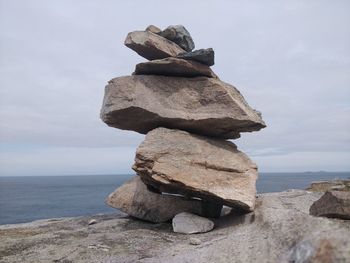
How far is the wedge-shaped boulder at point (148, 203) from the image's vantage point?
19031mm

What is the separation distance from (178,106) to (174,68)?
199 centimetres

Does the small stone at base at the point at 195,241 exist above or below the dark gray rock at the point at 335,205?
below

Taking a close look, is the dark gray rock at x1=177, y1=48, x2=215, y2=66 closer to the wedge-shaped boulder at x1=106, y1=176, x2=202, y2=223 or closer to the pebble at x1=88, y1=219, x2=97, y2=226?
the wedge-shaped boulder at x1=106, y1=176, x2=202, y2=223

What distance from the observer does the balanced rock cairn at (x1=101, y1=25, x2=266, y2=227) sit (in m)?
17.6

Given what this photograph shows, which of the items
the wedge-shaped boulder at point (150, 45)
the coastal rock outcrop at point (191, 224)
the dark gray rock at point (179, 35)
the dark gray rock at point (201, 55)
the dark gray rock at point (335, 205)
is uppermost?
the dark gray rock at point (179, 35)

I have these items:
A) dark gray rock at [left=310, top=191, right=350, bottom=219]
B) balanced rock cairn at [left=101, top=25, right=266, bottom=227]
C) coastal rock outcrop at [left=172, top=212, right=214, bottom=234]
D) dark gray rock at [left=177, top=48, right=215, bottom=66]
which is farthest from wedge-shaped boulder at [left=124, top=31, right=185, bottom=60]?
dark gray rock at [left=310, top=191, right=350, bottom=219]

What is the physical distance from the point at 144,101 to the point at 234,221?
734 cm

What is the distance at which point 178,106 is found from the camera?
19.6 m

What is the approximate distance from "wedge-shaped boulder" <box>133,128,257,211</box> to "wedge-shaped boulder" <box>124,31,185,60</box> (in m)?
4.34

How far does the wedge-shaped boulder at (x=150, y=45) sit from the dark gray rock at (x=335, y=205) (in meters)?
11.1

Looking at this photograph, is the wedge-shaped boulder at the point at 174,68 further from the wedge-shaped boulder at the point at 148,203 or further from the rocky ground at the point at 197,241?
the rocky ground at the point at 197,241

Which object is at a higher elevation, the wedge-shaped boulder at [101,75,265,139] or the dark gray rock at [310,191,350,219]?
the wedge-shaped boulder at [101,75,265,139]

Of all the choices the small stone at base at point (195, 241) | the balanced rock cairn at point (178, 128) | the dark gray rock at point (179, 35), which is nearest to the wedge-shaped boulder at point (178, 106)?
the balanced rock cairn at point (178, 128)

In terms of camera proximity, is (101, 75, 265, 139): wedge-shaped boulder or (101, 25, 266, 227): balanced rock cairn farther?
(101, 75, 265, 139): wedge-shaped boulder
